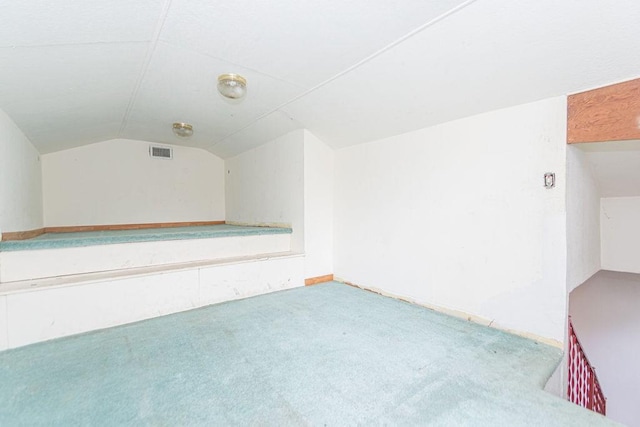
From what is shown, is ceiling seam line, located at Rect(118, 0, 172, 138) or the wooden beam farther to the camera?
the wooden beam

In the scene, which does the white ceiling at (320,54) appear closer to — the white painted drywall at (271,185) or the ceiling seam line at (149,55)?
the ceiling seam line at (149,55)

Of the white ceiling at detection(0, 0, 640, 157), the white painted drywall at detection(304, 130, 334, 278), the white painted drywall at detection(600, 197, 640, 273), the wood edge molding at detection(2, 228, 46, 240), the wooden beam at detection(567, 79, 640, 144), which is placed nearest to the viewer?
the white ceiling at detection(0, 0, 640, 157)

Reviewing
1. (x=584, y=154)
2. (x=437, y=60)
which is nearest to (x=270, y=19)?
(x=437, y=60)

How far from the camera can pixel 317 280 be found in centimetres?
319

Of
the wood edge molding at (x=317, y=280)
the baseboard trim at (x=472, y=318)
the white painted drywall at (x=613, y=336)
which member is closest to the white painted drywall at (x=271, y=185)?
the wood edge molding at (x=317, y=280)

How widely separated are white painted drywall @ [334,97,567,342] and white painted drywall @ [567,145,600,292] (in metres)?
0.15

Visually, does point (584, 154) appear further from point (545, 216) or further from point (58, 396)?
point (58, 396)

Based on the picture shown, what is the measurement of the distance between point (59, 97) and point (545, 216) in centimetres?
342

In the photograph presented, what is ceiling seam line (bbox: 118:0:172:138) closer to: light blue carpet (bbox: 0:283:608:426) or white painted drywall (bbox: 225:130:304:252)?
white painted drywall (bbox: 225:130:304:252)

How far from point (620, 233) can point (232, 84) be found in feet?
12.7

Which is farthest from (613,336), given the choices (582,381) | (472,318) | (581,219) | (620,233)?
(472,318)

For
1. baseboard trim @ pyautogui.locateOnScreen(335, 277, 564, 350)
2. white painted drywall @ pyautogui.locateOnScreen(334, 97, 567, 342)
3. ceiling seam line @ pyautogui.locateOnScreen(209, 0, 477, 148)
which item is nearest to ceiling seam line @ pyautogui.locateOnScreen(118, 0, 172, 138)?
ceiling seam line @ pyautogui.locateOnScreen(209, 0, 477, 148)

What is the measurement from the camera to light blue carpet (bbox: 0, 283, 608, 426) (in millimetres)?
1141

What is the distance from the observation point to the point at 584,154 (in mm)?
1986
